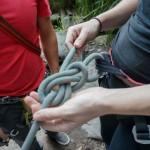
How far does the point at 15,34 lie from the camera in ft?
5.02

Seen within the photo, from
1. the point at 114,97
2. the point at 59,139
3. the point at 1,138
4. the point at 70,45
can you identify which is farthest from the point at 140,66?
the point at 59,139

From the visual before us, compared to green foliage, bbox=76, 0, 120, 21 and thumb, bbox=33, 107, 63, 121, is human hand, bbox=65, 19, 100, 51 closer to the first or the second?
thumb, bbox=33, 107, 63, 121

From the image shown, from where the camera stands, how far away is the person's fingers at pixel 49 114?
856mm

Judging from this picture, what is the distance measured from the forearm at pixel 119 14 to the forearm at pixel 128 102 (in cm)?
50

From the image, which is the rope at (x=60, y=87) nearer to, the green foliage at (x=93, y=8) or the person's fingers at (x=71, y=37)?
the person's fingers at (x=71, y=37)

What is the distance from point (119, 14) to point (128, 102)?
548 millimetres

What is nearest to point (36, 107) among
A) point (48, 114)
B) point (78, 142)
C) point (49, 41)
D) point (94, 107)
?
point (48, 114)

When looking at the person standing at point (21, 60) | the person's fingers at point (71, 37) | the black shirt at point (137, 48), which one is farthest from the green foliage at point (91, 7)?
the black shirt at point (137, 48)

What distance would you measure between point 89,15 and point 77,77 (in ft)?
10.1

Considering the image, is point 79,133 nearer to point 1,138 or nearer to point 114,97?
point 1,138

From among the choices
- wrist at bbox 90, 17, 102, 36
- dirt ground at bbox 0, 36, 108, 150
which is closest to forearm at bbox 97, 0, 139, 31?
wrist at bbox 90, 17, 102, 36

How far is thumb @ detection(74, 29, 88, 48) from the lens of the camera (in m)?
1.12

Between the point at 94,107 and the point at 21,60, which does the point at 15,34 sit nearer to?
the point at 21,60

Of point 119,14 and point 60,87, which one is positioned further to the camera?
point 119,14
